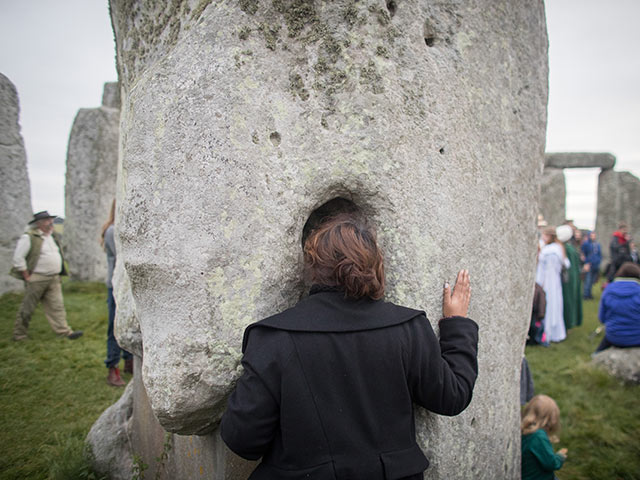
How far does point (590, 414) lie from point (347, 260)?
13.5 feet

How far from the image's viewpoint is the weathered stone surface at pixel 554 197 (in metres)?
13.1

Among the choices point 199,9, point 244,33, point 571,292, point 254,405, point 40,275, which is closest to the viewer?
point 254,405

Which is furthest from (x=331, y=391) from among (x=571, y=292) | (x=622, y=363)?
(x=571, y=292)

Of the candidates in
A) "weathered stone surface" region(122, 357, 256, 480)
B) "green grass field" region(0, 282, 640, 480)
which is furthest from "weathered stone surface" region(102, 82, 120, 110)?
"weathered stone surface" region(122, 357, 256, 480)

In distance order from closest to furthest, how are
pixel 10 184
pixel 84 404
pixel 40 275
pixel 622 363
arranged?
1. pixel 84 404
2. pixel 622 363
3. pixel 40 275
4. pixel 10 184

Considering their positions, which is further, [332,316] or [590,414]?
[590,414]

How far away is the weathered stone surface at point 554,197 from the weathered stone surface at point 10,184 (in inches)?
501

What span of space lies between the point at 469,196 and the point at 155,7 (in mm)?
1781

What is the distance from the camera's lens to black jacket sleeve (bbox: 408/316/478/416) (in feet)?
5.11

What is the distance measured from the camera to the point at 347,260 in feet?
4.91

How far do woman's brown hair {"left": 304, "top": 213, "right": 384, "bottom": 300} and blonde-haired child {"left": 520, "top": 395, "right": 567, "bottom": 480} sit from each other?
2.22m

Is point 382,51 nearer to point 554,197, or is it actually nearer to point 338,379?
point 338,379

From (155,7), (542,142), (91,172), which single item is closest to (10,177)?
(91,172)

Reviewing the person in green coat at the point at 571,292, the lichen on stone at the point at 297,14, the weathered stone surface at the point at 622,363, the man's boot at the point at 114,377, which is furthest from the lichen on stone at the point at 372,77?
the person in green coat at the point at 571,292
